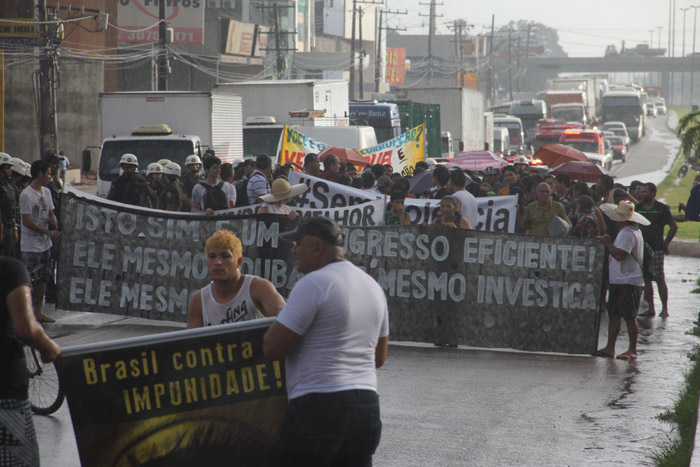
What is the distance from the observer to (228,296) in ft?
17.8

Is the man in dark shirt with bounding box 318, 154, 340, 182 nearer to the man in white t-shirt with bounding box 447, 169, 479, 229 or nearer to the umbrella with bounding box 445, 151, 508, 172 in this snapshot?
the man in white t-shirt with bounding box 447, 169, 479, 229

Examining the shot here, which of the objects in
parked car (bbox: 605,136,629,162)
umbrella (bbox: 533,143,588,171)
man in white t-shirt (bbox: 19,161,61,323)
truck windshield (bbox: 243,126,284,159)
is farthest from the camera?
parked car (bbox: 605,136,629,162)

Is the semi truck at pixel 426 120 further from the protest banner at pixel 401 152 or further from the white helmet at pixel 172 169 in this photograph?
the white helmet at pixel 172 169

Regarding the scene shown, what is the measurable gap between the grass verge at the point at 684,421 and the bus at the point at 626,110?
74420 mm

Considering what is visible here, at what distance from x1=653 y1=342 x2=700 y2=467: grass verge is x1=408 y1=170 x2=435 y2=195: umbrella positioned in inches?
287

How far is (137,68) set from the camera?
186 ft

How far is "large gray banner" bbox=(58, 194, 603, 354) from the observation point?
1071cm

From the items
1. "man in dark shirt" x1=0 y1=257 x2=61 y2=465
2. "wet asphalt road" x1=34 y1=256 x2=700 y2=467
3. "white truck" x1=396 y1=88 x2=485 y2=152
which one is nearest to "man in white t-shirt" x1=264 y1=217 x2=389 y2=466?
"man in dark shirt" x1=0 y1=257 x2=61 y2=465

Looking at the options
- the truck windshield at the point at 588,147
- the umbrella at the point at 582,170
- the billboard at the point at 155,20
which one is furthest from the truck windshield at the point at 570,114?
the umbrella at the point at 582,170

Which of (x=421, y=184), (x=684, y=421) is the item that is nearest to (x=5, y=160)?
(x=421, y=184)

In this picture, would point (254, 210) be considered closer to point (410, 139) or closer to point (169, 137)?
point (169, 137)

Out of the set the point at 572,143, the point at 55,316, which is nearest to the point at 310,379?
the point at 55,316

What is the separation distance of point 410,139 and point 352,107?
1112 centimetres

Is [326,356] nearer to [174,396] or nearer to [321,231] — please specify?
[321,231]
